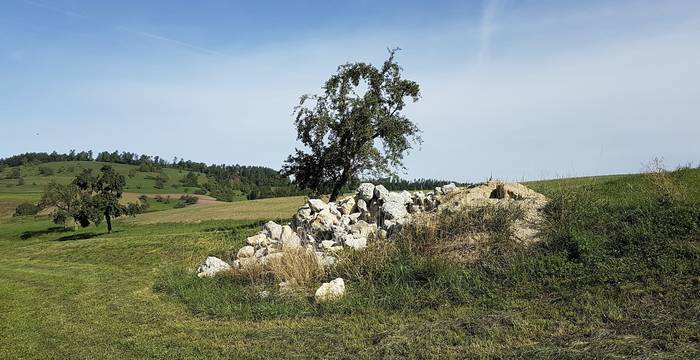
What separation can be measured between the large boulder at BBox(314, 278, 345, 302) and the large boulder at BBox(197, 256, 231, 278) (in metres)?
4.00

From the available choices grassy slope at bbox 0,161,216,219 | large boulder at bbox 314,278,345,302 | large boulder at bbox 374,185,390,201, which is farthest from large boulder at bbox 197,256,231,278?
grassy slope at bbox 0,161,216,219

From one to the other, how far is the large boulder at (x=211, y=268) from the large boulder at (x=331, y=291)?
13.1 feet

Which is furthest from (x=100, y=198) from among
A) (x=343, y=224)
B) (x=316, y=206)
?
(x=343, y=224)

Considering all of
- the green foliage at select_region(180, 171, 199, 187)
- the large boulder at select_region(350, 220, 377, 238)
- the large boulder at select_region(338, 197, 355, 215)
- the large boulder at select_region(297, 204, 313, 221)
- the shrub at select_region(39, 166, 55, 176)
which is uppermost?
the shrub at select_region(39, 166, 55, 176)

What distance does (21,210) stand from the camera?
83062 mm

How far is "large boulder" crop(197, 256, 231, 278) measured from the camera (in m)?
13.2

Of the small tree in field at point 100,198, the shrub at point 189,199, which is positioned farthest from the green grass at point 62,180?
the small tree in field at point 100,198

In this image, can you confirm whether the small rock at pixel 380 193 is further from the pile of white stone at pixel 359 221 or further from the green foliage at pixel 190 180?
the green foliage at pixel 190 180

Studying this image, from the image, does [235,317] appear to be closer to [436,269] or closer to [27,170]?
[436,269]

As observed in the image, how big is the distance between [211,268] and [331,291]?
17.2 ft

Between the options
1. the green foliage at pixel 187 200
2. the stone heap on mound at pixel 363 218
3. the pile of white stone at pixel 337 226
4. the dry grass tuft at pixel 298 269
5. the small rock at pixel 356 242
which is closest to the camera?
the dry grass tuft at pixel 298 269

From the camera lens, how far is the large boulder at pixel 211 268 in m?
13.2

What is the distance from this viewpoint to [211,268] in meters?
13.7

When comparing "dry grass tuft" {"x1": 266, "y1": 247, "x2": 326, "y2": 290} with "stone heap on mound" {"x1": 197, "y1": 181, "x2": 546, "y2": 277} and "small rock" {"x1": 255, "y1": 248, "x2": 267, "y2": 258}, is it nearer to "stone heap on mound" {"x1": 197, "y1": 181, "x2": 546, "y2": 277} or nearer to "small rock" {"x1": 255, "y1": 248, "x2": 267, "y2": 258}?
"stone heap on mound" {"x1": 197, "y1": 181, "x2": 546, "y2": 277}
